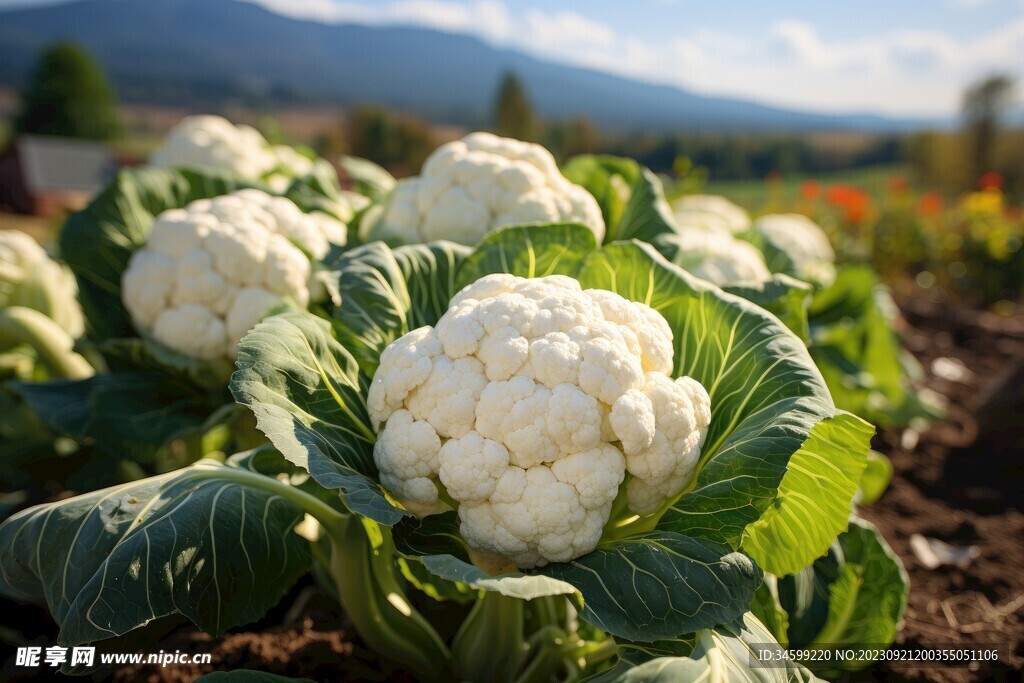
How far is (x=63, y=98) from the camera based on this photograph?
32.7 meters

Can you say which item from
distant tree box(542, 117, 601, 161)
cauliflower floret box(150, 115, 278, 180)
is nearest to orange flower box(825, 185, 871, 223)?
cauliflower floret box(150, 115, 278, 180)

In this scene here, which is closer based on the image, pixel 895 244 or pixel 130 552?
pixel 130 552

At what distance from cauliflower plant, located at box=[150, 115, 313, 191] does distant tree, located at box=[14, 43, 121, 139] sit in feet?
107

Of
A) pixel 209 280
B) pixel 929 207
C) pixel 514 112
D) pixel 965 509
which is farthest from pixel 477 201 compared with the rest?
pixel 514 112

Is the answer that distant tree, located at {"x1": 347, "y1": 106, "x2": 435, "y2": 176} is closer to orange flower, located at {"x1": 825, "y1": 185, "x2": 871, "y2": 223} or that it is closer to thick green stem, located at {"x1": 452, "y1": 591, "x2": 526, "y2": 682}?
orange flower, located at {"x1": 825, "y1": 185, "x2": 871, "y2": 223}

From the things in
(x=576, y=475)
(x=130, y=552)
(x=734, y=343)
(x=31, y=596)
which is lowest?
(x=31, y=596)

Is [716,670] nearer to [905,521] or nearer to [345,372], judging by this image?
[345,372]

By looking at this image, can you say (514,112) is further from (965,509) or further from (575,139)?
(965,509)

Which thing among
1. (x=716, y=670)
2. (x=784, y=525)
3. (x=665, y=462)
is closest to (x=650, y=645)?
(x=716, y=670)

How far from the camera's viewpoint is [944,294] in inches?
412

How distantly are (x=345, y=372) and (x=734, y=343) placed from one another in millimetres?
1196

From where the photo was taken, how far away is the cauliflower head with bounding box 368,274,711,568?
1.97 m

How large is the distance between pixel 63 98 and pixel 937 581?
125 ft

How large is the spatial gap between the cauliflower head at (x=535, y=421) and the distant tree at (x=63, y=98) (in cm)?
3714
